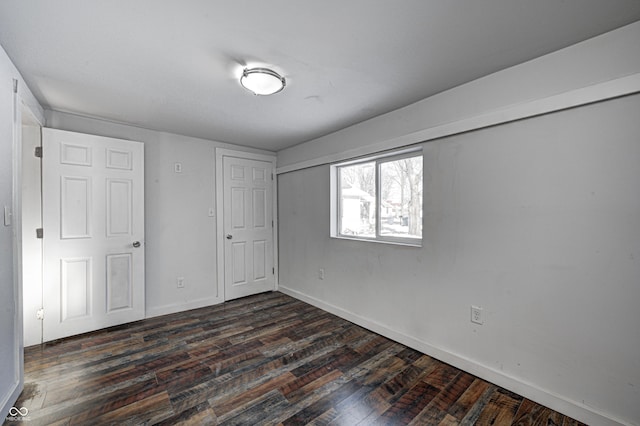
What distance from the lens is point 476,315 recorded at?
2123 millimetres

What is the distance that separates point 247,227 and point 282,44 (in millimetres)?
2862

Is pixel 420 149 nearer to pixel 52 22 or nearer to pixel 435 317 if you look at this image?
pixel 435 317

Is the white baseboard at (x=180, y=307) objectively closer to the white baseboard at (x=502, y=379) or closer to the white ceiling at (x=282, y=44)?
the white baseboard at (x=502, y=379)

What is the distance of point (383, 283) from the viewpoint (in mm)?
2842

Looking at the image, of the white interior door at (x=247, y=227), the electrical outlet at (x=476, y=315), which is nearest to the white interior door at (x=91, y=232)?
the white interior door at (x=247, y=227)

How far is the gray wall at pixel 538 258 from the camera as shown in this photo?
5.04ft

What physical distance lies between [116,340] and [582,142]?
4.06 meters

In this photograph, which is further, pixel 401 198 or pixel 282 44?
pixel 401 198

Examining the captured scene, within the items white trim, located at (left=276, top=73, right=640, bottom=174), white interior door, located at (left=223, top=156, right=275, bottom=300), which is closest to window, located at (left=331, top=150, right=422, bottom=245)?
white trim, located at (left=276, top=73, right=640, bottom=174)

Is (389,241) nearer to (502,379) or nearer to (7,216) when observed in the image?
(502,379)

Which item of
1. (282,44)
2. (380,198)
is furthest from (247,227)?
(282,44)

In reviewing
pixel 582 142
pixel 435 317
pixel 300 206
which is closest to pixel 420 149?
pixel 582 142

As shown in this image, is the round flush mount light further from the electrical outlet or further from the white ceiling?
the electrical outlet

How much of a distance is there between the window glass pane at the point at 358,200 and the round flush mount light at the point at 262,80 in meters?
1.48
